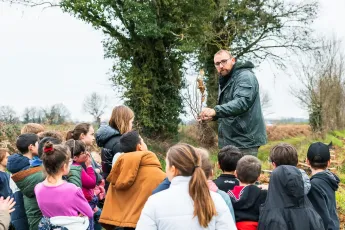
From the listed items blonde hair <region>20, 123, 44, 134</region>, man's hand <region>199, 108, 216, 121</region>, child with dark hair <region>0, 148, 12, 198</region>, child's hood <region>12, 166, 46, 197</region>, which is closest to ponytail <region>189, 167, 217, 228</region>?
man's hand <region>199, 108, 216, 121</region>

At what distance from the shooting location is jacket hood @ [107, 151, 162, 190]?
4.45 m

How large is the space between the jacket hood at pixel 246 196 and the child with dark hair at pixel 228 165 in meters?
0.18

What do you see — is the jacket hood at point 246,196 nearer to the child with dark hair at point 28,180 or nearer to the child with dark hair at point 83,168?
the child with dark hair at point 83,168

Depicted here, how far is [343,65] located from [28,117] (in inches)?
1169

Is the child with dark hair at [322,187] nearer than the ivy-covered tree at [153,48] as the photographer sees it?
Yes

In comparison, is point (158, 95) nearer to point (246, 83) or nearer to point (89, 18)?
point (89, 18)

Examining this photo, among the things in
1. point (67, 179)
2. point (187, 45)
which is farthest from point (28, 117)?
point (67, 179)

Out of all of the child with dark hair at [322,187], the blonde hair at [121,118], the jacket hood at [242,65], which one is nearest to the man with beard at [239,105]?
the jacket hood at [242,65]

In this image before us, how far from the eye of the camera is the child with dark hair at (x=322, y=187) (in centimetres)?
449

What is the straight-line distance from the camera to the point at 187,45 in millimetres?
17688

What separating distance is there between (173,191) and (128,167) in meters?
1.20

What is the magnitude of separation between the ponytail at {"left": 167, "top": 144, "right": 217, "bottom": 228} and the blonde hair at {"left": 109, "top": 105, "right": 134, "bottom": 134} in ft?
6.19

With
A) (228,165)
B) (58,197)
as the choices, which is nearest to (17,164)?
(58,197)

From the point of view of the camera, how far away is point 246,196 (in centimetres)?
419
